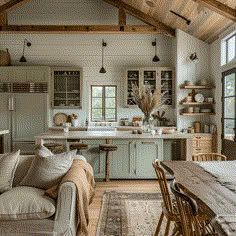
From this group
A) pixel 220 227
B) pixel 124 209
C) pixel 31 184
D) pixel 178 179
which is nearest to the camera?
pixel 220 227

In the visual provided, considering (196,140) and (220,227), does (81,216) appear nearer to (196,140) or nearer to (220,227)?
(220,227)

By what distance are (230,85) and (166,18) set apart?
263 centimetres

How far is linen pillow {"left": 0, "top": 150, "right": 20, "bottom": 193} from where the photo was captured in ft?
11.2

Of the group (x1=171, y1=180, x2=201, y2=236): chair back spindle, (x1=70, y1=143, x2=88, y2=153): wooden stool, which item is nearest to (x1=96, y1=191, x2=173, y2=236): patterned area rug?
(x1=70, y1=143, x2=88, y2=153): wooden stool

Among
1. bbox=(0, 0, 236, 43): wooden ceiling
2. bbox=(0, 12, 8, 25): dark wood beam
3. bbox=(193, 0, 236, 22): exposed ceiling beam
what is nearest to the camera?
bbox=(193, 0, 236, 22): exposed ceiling beam

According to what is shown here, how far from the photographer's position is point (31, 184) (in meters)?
3.39

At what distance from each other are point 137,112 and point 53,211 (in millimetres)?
6403

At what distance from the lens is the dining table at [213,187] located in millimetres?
1736

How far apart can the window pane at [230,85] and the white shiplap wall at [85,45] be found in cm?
217

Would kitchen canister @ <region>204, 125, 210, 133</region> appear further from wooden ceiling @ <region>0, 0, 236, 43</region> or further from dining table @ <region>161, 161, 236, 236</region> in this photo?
dining table @ <region>161, 161, 236, 236</region>

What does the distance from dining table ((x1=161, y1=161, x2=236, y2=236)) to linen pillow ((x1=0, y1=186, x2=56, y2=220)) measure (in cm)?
126

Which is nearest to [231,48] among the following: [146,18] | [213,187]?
[146,18]

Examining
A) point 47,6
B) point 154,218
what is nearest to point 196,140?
point 154,218

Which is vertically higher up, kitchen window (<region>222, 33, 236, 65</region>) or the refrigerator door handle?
kitchen window (<region>222, 33, 236, 65</region>)
